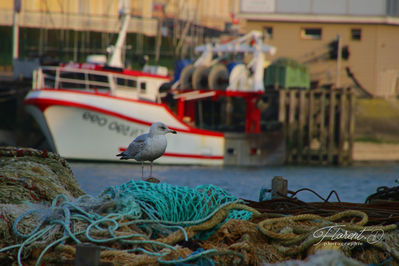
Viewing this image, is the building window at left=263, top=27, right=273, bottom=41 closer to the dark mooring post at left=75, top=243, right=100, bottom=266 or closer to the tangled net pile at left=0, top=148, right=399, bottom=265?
the tangled net pile at left=0, top=148, right=399, bottom=265

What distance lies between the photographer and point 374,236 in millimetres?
5477

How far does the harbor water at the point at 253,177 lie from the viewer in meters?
15.4

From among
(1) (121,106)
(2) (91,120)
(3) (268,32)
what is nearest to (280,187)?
(1) (121,106)

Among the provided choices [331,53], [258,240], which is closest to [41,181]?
[258,240]

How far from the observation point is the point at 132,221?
5.07 metres

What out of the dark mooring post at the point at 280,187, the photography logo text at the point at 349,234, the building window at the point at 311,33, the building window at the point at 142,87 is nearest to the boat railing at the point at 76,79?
the building window at the point at 142,87

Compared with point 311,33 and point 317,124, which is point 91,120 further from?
point 311,33

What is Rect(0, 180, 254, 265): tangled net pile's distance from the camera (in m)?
4.88

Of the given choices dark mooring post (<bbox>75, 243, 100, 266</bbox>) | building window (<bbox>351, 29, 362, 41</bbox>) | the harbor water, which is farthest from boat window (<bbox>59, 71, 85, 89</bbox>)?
dark mooring post (<bbox>75, 243, 100, 266</bbox>)

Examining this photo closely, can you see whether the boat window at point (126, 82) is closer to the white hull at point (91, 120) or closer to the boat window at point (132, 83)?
the boat window at point (132, 83)

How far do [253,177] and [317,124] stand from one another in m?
8.07

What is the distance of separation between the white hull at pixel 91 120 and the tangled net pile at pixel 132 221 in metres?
14.9

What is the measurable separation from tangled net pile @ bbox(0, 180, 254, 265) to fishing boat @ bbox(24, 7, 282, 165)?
15060 millimetres

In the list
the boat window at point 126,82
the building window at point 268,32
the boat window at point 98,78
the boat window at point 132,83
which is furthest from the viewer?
the building window at point 268,32
